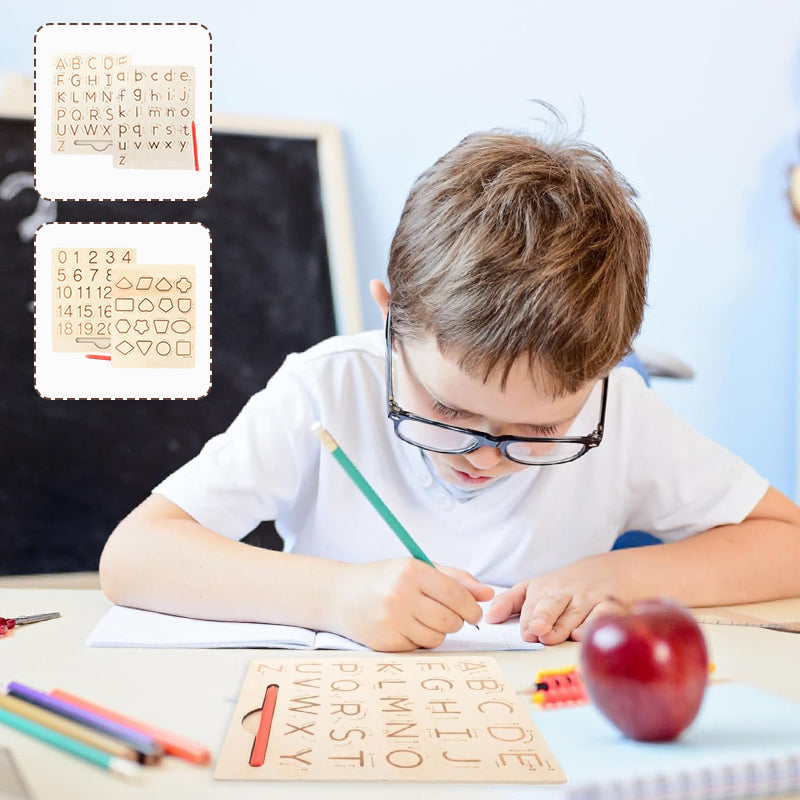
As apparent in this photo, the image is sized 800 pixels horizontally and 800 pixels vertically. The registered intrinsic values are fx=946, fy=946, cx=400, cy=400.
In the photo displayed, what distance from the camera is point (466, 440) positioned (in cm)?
76

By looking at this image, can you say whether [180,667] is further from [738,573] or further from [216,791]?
[738,573]

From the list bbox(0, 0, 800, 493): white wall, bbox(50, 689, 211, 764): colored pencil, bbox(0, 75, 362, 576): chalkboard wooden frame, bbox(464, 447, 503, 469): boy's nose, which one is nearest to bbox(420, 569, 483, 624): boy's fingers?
bbox(464, 447, 503, 469): boy's nose

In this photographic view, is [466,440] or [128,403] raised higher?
[466,440]

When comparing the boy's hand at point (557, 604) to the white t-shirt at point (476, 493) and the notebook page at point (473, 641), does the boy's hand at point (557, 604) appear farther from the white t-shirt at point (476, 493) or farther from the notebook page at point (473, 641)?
the white t-shirt at point (476, 493)

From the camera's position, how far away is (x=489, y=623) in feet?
2.37

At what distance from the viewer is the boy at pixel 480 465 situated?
722mm

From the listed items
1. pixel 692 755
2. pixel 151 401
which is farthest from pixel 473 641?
pixel 151 401

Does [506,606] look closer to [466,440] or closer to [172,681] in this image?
[466,440]

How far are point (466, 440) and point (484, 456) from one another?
0.02 metres

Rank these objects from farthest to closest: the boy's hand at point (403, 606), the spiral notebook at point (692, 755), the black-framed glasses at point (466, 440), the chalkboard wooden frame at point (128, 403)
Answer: the chalkboard wooden frame at point (128, 403)
the black-framed glasses at point (466, 440)
the boy's hand at point (403, 606)
the spiral notebook at point (692, 755)

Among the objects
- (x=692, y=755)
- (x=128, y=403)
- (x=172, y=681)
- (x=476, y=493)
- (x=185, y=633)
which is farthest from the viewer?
(x=128, y=403)

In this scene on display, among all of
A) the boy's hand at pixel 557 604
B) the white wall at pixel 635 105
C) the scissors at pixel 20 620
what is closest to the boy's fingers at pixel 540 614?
the boy's hand at pixel 557 604

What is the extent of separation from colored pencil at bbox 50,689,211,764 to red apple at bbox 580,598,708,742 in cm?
19

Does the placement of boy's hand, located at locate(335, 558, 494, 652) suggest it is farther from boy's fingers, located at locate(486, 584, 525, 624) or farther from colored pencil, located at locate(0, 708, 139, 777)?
colored pencil, located at locate(0, 708, 139, 777)
